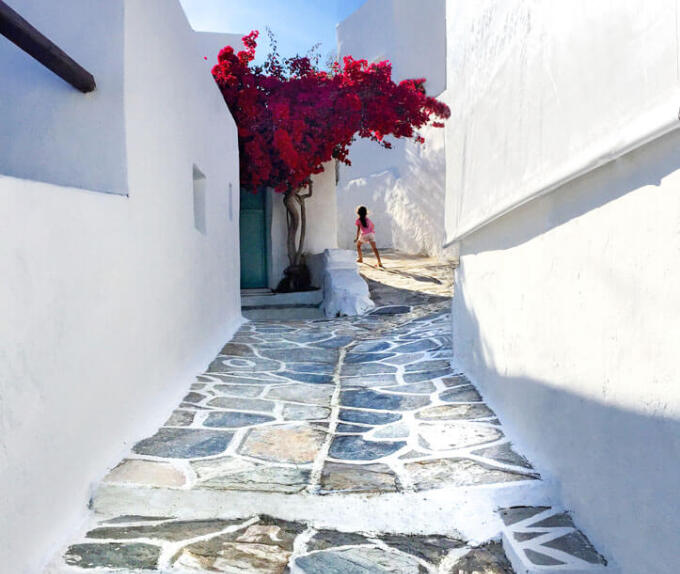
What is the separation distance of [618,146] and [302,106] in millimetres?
7892

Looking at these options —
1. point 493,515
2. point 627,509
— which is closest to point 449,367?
point 493,515

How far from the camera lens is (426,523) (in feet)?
8.29

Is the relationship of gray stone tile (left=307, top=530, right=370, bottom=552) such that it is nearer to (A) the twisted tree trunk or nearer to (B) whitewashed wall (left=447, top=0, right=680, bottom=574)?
(B) whitewashed wall (left=447, top=0, right=680, bottom=574)

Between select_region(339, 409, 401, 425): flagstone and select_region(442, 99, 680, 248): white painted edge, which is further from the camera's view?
select_region(339, 409, 401, 425): flagstone

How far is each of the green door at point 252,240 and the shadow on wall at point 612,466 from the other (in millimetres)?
7884

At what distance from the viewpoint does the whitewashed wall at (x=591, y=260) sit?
1786 millimetres

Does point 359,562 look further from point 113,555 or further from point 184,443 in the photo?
point 184,443

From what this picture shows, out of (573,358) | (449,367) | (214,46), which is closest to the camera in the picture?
(573,358)

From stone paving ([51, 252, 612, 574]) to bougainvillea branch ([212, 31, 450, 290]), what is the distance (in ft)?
14.5

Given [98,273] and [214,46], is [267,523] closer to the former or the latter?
[98,273]

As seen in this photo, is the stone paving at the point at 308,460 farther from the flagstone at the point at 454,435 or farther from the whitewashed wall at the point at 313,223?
the whitewashed wall at the point at 313,223

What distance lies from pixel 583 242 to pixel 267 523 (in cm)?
172

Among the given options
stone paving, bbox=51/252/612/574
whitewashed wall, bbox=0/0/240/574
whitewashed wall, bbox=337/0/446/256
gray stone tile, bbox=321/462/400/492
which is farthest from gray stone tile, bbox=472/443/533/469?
whitewashed wall, bbox=337/0/446/256

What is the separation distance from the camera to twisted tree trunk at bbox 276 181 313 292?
1031 cm
